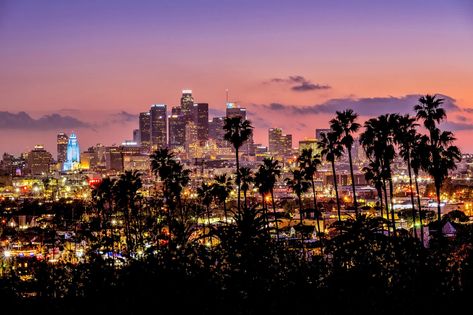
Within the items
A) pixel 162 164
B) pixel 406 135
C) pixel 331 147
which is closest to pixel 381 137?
pixel 406 135

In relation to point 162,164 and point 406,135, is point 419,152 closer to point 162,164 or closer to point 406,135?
point 406,135

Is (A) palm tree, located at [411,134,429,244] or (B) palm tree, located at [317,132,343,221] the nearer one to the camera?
(A) palm tree, located at [411,134,429,244]

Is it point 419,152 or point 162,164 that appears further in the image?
point 162,164

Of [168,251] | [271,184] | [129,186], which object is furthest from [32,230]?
[168,251]

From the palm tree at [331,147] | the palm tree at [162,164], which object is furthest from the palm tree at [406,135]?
the palm tree at [162,164]

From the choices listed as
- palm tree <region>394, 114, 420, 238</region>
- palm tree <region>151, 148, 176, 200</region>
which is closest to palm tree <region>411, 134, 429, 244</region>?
palm tree <region>394, 114, 420, 238</region>

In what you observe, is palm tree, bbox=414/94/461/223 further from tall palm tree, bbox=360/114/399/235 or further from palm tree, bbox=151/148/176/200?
palm tree, bbox=151/148/176/200

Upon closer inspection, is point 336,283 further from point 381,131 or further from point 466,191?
point 466,191

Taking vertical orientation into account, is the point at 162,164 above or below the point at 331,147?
below
